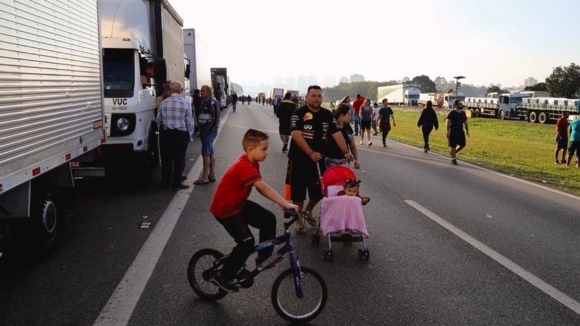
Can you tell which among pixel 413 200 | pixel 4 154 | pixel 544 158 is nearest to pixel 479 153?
pixel 544 158

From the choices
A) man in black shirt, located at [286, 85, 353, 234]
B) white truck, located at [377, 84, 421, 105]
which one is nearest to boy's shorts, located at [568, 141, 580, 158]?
man in black shirt, located at [286, 85, 353, 234]

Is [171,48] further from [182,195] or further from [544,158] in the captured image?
[544,158]

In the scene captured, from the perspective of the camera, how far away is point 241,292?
470 centimetres

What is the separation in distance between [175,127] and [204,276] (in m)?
5.05

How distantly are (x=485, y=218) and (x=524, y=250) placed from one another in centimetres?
164

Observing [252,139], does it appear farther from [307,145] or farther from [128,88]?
[128,88]

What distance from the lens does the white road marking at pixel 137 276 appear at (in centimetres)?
409

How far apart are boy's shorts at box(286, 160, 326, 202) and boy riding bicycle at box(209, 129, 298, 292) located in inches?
84.3

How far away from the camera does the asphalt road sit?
4.22 m

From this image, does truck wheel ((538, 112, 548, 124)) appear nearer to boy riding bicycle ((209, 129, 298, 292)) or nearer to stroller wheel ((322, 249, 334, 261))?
stroller wheel ((322, 249, 334, 261))

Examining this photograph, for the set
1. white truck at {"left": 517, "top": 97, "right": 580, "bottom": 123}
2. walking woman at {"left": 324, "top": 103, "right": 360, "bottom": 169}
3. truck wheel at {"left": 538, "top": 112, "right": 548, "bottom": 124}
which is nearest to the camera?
walking woman at {"left": 324, "top": 103, "right": 360, "bottom": 169}

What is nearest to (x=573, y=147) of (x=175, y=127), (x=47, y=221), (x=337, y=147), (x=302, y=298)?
(x=337, y=147)

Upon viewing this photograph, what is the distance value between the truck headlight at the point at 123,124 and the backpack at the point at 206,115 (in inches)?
55.4

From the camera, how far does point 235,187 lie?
13.5 feet
